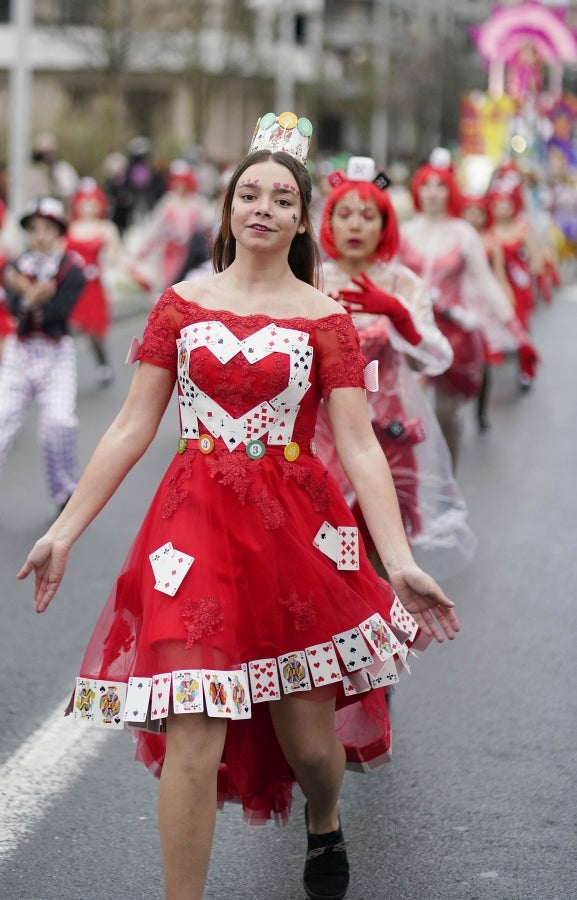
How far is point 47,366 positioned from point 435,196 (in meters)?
2.34

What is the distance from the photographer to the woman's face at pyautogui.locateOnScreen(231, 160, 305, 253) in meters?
3.92

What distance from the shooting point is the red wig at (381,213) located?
5.74 m

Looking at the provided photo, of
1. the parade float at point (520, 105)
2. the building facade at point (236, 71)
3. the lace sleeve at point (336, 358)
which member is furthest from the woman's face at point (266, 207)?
the parade float at point (520, 105)

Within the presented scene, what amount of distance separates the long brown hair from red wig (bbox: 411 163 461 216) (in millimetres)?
5120

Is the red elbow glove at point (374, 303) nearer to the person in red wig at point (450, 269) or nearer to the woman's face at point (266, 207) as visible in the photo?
the woman's face at point (266, 207)

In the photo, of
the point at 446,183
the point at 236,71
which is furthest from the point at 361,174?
the point at 236,71

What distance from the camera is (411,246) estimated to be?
30.1 feet

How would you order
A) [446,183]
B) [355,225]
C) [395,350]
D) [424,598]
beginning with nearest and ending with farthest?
[424,598] < [355,225] < [395,350] < [446,183]

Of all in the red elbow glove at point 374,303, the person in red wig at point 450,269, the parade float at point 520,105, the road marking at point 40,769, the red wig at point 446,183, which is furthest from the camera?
the parade float at point 520,105

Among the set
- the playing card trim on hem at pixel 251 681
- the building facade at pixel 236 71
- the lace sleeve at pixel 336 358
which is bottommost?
the playing card trim on hem at pixel 251 681

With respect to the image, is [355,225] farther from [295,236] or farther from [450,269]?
[450,269]

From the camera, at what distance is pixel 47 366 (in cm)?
884

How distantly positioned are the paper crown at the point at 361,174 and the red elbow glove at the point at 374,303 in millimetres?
386

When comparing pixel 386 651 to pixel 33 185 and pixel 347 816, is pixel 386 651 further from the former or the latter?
pixel 33 185
